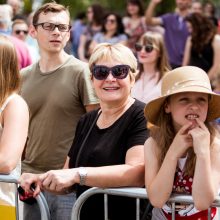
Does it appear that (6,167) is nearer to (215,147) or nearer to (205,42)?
(215,147)

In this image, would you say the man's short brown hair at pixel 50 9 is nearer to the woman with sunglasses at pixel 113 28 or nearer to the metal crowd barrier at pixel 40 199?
the metal crowd barrier at pixel 40 199

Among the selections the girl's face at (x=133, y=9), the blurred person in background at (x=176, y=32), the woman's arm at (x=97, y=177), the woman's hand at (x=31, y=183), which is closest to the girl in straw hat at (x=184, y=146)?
the woman's arm at (x=97, y=177)

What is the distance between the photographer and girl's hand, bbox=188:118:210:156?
10.6 feet

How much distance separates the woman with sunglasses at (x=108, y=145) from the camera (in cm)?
346

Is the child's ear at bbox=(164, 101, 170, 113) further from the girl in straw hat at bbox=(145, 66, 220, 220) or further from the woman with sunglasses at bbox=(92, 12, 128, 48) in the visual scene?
the woman with sunglasses at bbox=(92, 12, 128, 48)

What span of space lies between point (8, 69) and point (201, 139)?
1.31 meters

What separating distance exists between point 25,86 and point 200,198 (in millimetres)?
2130

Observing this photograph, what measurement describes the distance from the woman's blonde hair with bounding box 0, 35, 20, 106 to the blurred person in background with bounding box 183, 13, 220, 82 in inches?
226

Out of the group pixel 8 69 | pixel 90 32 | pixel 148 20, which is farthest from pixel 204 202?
pixel 90 32

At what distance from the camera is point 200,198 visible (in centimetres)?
319

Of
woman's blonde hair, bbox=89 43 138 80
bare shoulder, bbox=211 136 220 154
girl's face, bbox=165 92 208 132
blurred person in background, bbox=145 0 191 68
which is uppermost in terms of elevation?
blurred person in background, bbox=145 0 191 68

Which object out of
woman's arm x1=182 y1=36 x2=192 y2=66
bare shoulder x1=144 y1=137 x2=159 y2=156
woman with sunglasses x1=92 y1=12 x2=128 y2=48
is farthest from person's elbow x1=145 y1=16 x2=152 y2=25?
bare shoulder x1=144 y1=137 x2=159 y2=156

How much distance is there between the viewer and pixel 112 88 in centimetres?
382

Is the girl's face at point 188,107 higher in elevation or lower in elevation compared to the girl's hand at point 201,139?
higher
